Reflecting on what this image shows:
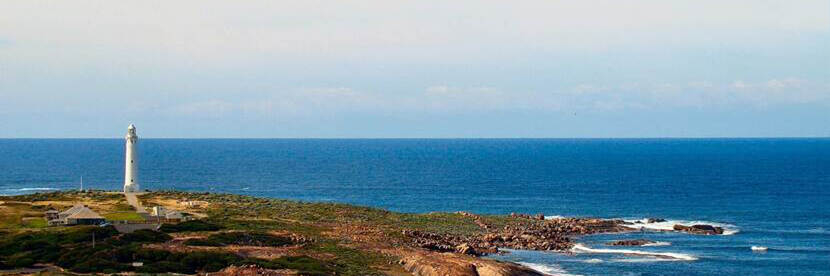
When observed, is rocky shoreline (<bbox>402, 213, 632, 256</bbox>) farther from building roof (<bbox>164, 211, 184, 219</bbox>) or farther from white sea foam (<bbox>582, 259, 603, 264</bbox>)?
building roof (<bbox>164, 211, 184, 219</bbox>)

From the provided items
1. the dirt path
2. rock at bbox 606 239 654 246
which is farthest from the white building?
rock at bbox 606 239 654 246

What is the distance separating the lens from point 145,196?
10181cm

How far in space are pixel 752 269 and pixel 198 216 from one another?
156 ft

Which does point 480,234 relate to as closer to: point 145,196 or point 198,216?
point 198,216

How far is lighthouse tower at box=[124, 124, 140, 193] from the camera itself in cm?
10231

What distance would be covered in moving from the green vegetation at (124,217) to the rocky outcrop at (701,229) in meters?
53.9

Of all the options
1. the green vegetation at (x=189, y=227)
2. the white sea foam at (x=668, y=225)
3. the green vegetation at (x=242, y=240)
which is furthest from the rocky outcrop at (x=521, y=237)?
the green vegetation at (x=189, y=227)

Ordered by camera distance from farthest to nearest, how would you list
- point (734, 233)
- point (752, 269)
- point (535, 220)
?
point (535, 220) < point (734, 233) < point (752, 269)

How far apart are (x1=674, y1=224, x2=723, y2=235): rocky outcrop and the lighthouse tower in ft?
187

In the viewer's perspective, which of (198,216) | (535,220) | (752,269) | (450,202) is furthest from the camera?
(450,202)

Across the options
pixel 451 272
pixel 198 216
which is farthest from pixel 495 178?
pixel 451 272

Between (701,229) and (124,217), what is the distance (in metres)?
56.6

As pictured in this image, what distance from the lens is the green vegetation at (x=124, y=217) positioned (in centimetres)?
8206

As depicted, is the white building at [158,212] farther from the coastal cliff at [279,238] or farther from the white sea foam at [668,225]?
the white sea foam at [668,225]
